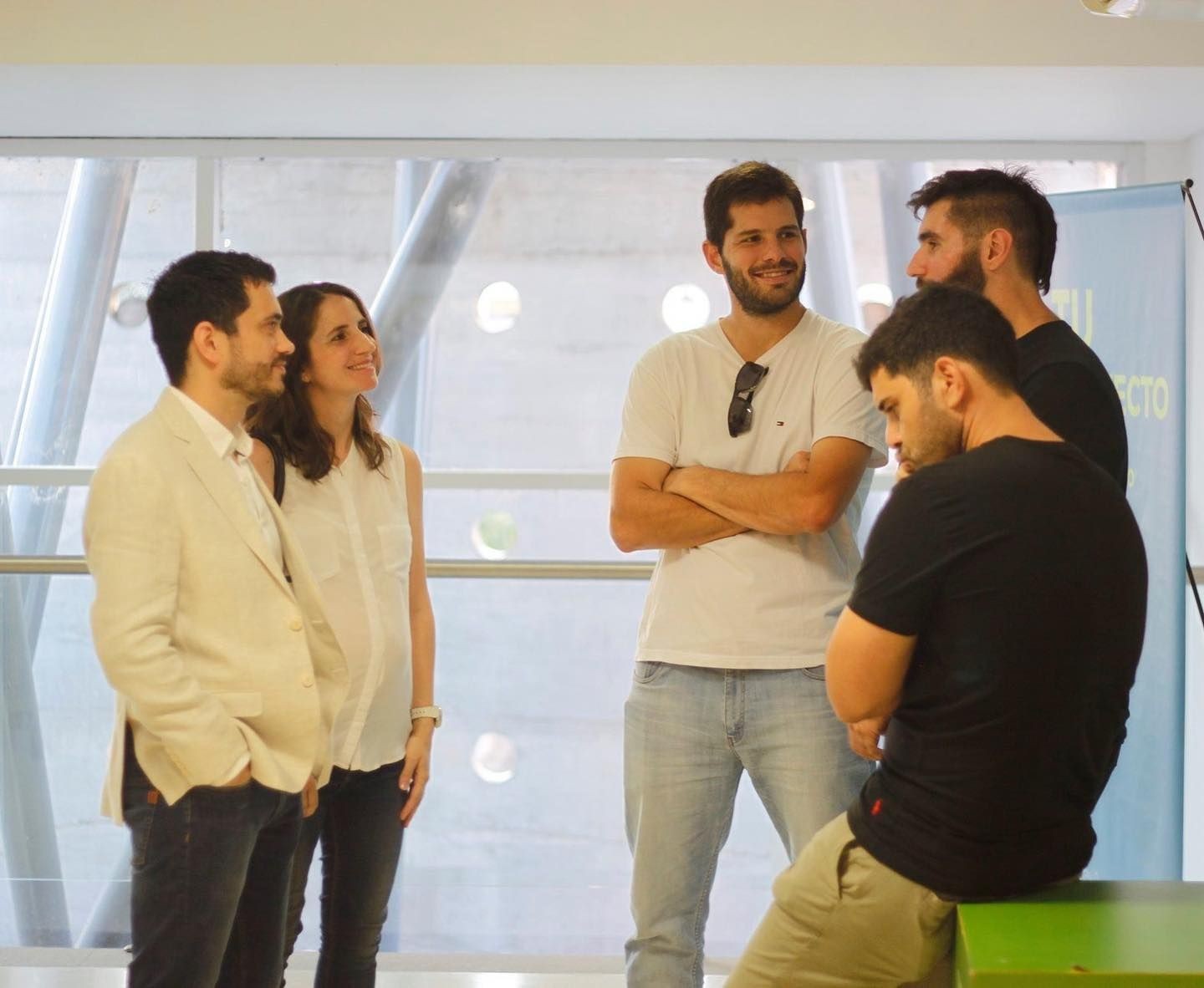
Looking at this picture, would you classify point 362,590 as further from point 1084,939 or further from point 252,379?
point 1084,939

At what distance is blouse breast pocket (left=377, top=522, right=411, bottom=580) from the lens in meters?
2.63

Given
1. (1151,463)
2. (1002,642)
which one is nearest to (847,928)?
(1002,642)

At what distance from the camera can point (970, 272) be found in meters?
2.39

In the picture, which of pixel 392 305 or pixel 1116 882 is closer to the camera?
pixel 1116 882

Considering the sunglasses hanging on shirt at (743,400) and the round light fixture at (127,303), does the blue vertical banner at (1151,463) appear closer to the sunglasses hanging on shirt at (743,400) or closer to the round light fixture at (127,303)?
the sunglasses hanging on shirt at (743,400)

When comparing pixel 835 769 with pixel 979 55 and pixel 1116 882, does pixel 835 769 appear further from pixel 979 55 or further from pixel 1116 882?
pixel 979 55

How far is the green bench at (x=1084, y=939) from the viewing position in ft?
5.12

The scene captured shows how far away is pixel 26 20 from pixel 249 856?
7.70ft

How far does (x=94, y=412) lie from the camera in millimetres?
4883

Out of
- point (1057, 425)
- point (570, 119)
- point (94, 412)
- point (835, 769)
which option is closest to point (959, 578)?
point (1057, 425)

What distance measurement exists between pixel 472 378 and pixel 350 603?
2.32m

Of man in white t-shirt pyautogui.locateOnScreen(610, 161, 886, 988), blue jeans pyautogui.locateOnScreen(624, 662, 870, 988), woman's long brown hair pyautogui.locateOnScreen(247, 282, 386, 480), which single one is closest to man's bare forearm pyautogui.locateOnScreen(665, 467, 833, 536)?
man in white t-shirt pyautogui.locateOnScreen(610, 161, 886, 988)

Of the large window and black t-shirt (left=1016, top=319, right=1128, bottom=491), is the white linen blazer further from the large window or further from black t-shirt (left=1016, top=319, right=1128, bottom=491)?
the large window

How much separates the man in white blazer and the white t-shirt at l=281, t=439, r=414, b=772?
0.21 m
